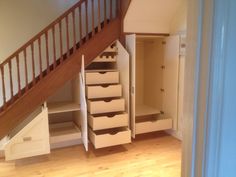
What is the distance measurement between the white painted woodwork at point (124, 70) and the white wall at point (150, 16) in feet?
1.06

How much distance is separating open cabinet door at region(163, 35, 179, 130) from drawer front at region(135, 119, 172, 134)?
0.37 ft

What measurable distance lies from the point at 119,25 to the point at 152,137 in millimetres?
1914

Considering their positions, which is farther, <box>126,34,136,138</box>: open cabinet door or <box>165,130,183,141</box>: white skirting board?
<box>165,130,183,141</box>: white skirting board

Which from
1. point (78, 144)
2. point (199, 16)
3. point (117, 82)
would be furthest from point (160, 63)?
point (199, 16)

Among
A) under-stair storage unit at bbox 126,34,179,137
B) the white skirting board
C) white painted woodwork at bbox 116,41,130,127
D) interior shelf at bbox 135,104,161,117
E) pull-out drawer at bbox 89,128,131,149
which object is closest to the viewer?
pull-out drawer at bbox 89,128,131,149

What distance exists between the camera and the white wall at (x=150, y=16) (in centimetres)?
288

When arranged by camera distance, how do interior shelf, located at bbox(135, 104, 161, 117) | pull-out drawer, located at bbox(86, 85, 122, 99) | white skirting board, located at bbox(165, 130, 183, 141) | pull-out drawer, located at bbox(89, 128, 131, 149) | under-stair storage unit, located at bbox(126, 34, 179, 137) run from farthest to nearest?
1. interior shelf, located at bbox(135, 104, 161, 117)
2. white skirting board, located at bbox(165, 130, 183, 141)
3. under-stair storage unit, located at bbox(126, 34, 179, 137)
4. pull-out drawer, located at bbox(86, 85, 122, 99)
5. pull-out drawer, located at bbox(89, 128, 131, 149)

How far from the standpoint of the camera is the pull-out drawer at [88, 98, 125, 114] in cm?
279

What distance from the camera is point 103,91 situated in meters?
2.90

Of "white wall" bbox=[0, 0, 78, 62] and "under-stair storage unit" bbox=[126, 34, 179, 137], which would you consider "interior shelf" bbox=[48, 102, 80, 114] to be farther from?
"white wall" bbox=[0, 0, 78, 62]

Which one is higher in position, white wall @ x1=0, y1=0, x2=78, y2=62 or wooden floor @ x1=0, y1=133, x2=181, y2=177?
white wall @ x1=0, y1=0, x2=78, y2=62

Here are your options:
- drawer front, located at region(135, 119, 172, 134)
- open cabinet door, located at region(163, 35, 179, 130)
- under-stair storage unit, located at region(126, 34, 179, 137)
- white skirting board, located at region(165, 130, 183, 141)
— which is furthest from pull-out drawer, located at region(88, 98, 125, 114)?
white skirting board, located at region(165, 130, 183, 141)

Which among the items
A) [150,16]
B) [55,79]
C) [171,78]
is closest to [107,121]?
[55,79]

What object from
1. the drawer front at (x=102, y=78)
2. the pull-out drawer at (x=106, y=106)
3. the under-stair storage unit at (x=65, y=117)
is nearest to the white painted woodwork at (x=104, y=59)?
the drawer front at (x=102, y=78)
